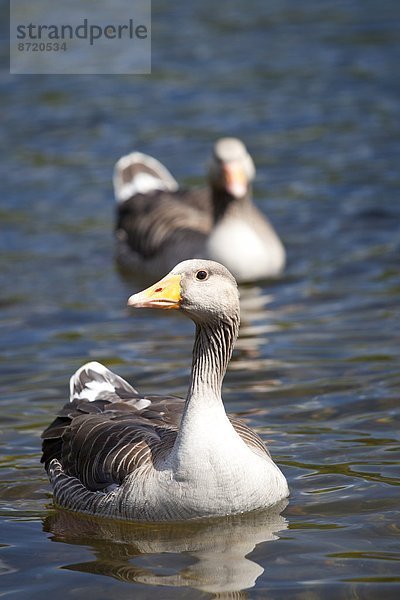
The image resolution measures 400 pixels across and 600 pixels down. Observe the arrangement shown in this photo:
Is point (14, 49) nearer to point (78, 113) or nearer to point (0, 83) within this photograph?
point (0, 83)

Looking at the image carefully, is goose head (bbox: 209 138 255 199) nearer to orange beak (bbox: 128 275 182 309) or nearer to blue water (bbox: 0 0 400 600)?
blue water (bbox: 0 0 400 600)

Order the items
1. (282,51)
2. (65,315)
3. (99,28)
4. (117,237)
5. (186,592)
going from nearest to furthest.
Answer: (186,592)
(65,315)
(117,237)
(282,51)
(99,28)

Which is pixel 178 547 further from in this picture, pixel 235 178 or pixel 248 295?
pixel 235 178

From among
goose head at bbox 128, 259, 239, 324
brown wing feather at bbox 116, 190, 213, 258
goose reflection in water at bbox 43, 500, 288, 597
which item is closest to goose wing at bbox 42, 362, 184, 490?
goose reflection in water at bbox 43, 500, 288, 597

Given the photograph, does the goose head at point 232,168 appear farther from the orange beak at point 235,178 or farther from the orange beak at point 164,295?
the orange beak at point 164,295

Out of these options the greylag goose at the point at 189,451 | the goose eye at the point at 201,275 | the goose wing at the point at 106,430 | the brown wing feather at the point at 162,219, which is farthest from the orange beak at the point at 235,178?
the goose eye at the point at 201,275

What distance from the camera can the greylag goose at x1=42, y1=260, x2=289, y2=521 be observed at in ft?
24.0

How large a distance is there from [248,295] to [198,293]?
660 centimetres

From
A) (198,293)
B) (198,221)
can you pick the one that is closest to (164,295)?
(198,293)

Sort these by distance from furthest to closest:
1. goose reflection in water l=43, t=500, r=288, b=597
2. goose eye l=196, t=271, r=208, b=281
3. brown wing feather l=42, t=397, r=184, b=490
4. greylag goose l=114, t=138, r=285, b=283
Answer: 1. greylag goose l=114, t=138, r=285, b=283
2. brown wing feather l=42, t=397, r=184, b=490
3. goose eye l=196, t=271, r=208, b=281
4. goose reflection in water l=43, t=500, r=288, b=597

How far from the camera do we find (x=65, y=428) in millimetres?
8453

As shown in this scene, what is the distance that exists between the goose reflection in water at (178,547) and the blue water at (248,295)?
0.05 feet

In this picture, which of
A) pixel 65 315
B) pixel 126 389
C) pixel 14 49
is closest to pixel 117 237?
pixel 65 315

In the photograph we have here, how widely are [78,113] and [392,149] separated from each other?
231 inches
